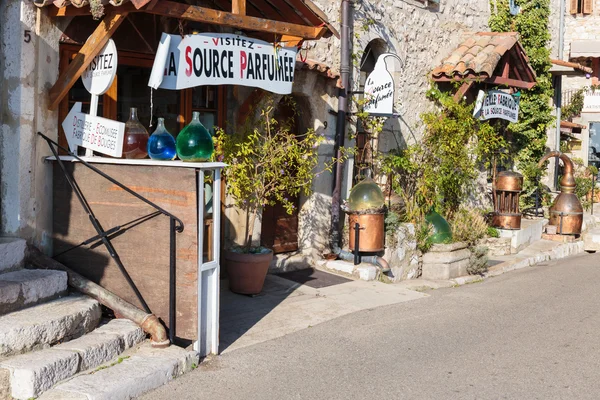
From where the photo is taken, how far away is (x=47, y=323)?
5.11 meters

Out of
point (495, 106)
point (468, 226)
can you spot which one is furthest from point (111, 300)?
point (495, 106)

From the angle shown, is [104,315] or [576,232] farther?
[576,232]

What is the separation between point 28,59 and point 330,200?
4896 millimetres

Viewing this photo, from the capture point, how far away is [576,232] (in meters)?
13.8

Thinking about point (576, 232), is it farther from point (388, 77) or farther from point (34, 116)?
point (34, 116)

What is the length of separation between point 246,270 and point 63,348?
2826 millimetres

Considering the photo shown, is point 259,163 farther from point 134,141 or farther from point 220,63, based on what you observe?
point 134,141

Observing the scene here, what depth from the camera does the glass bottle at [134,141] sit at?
6309 millimetres

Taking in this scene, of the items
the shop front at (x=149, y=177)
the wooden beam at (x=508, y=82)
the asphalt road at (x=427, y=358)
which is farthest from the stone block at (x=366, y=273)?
the wooden beam at (x=508, y=82)

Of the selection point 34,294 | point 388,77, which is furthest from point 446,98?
point 34,294

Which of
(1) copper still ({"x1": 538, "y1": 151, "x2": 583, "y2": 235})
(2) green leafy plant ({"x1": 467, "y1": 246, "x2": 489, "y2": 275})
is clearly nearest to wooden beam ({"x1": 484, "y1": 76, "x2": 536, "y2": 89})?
(1) copper still ({"x1": 538, "y1": 151, "x2": 583, "y2": 235})

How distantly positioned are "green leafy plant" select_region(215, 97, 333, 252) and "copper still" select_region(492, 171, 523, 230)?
5436 millimetres

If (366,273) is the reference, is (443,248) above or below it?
above

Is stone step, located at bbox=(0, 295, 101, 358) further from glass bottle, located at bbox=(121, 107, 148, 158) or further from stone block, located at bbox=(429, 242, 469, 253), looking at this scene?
stone block, located at bbox=(429, 242, 469, 253)
